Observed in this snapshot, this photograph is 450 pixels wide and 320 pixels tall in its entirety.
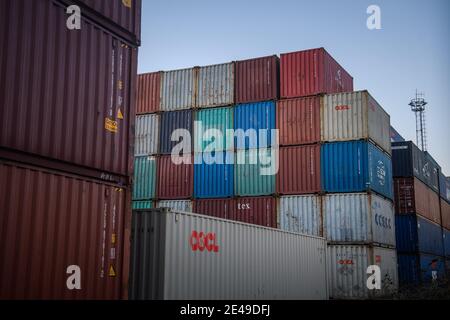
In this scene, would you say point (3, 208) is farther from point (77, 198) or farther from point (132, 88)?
point (132, 88)

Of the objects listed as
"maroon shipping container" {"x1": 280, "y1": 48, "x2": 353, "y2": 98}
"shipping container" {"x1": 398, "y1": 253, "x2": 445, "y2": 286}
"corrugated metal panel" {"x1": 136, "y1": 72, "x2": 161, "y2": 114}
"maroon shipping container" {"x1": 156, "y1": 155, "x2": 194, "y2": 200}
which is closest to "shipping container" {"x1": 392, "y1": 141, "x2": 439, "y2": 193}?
"shipping container" {"x1": 398, "y1": 253, "x2": 445, "y2": 286}

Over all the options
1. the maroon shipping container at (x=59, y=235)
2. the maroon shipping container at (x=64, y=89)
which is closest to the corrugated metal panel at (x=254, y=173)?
the maroon shipping container at (x=64, y=89)

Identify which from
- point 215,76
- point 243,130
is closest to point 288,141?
point 243,130

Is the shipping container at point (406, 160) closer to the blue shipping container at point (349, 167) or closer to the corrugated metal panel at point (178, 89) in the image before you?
the blue shipping container at point (349, 167)

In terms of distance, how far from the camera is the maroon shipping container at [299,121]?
77.8 feet

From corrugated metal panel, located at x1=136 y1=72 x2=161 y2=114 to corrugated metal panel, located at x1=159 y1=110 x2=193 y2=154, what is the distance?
0.99m

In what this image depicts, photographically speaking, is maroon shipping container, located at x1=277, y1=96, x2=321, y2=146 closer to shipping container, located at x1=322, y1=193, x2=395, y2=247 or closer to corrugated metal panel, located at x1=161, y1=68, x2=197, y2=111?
shipping container, located at x1=322, y1=193, x2=395, y2=247

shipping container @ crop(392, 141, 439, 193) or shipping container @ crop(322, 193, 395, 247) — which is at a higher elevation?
shipping container @ crop(392, 141, 439, 193)

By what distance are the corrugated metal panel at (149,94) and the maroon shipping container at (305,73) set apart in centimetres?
689

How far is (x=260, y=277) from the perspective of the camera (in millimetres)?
15492

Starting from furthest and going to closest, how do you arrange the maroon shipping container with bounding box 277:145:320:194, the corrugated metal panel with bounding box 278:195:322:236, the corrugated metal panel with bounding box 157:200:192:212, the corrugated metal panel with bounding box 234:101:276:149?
the corrugated metal panel with bounding box 157:200:192:212, the corrugated metal panel with bounding box 234:101:276:149, the maroon shipping container with bounding box 277:145:320:194, the corrugated metal panel with bounding box 278:195:322:236

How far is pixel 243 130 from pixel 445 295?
1154 cm

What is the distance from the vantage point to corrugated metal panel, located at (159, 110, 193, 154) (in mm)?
25828

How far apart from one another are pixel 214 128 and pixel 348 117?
663cm
